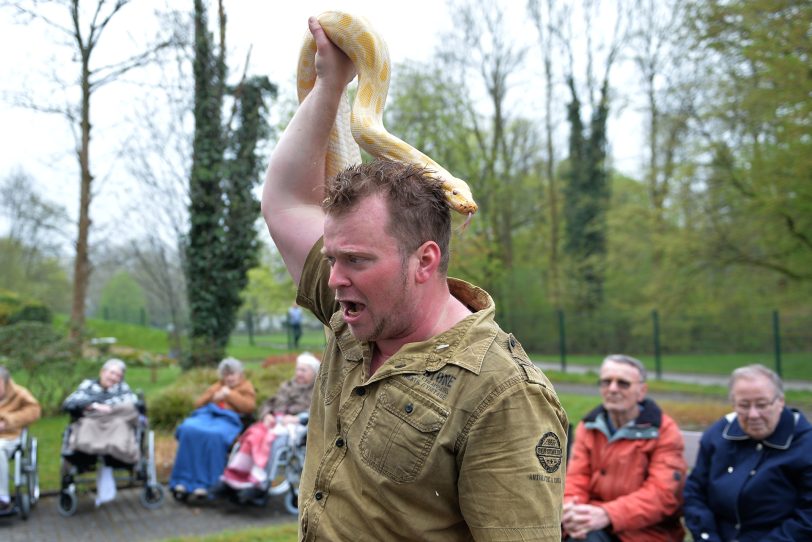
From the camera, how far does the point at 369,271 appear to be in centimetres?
146

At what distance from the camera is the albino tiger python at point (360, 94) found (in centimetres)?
199

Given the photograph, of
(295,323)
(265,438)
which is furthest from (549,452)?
(295,323)

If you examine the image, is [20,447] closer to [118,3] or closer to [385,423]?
[385,423]

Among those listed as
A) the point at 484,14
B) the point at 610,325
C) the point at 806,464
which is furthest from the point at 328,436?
the point at 484,14

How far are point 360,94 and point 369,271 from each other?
0.83m

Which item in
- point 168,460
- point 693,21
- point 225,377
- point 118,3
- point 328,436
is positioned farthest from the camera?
point 118,3

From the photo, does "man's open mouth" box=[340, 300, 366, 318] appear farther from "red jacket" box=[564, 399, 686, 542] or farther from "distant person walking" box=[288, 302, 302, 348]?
"distant person walking" box=[288, 302, 302, 348]

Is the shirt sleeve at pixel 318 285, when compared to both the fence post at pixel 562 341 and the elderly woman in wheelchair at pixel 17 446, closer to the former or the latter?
the elderly woman in wheelchair at pixel 17 446

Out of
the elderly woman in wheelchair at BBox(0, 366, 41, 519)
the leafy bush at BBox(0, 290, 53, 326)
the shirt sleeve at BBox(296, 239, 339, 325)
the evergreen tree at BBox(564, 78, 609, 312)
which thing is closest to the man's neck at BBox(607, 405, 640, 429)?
the shirt sleeve at BBox(296, 239, 339, 325)

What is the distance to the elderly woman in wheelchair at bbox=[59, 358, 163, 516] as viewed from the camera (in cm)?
705

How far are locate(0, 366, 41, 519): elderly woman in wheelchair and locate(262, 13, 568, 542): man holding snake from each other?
633 cm

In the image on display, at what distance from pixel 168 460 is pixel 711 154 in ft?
43.5

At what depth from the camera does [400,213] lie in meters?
1.47

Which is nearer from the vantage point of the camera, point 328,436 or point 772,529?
point 328,436
